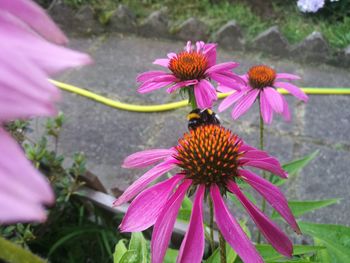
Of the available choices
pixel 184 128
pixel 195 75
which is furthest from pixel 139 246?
pixel 184 128

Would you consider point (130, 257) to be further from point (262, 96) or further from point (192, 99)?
point (262, 96)

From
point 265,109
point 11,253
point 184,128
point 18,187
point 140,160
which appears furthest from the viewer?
point 184,128

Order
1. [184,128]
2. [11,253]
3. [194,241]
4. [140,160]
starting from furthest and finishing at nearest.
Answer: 1. [184,128]
2. [140,160]
3. [194,241]
4. [11,253]

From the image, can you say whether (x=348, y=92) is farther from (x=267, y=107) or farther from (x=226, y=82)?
(x=226, y=82)

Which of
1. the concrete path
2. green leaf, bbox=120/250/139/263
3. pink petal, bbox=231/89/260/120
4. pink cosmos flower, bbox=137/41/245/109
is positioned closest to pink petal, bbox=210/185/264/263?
green leaf, bbox=120/250/139/263

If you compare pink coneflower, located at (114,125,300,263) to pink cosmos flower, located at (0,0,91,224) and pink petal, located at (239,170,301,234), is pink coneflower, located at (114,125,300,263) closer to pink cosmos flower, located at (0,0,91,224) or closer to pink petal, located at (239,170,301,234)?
pink petal, located at (239,170,301,234)

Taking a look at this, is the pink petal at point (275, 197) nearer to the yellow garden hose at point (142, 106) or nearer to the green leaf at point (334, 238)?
the green leaf at point (334, 238)

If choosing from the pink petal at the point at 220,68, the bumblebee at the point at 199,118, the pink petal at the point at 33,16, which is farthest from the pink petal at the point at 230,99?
the pink petal at the point at 33,16
